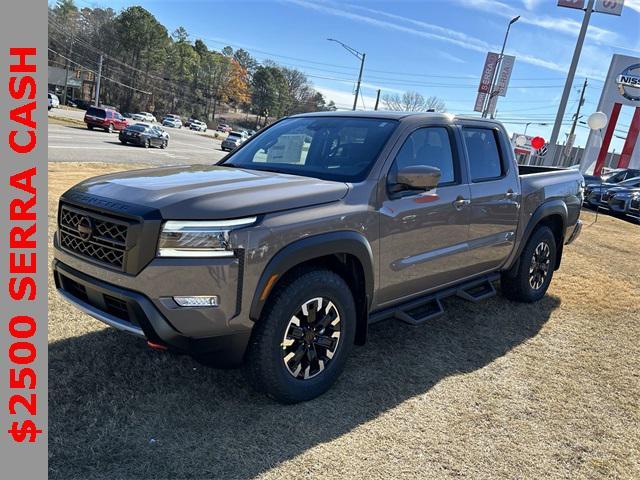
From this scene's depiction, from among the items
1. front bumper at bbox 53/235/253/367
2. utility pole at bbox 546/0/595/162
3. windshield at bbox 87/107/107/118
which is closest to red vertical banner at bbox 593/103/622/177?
utility pole at bbox 546/0/595/162

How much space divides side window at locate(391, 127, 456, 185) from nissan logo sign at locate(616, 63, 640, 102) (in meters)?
29.1

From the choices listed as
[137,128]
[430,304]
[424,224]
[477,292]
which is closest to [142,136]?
[137,128]

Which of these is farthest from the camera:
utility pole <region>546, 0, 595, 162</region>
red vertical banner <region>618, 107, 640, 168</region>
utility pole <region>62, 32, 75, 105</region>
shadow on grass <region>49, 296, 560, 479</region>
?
utility pole <region>62, 32, 75, 105</region>

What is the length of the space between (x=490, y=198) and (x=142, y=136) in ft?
91.5

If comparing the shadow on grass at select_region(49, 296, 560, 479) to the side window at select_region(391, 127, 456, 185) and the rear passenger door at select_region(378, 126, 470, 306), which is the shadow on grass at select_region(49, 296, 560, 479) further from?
the side window at select_region(391, 127, 456, 185)

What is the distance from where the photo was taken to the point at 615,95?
2842 centimetres

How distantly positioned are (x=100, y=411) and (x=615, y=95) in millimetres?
32102

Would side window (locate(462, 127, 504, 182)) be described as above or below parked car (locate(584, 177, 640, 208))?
above

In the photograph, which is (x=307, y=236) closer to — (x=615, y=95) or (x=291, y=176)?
(x=291, y=176)

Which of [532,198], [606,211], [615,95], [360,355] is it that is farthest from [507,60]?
[360,355]

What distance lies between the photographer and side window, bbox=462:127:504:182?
458cm

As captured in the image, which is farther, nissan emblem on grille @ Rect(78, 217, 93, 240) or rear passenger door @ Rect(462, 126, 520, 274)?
rear passenger door @ Rect(462, 126, 520, 274)

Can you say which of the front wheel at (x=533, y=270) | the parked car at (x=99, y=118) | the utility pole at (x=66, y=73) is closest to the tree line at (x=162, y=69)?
the utility pole at (x=66, y=73)

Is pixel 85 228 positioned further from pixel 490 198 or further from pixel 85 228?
pixel 490 198
